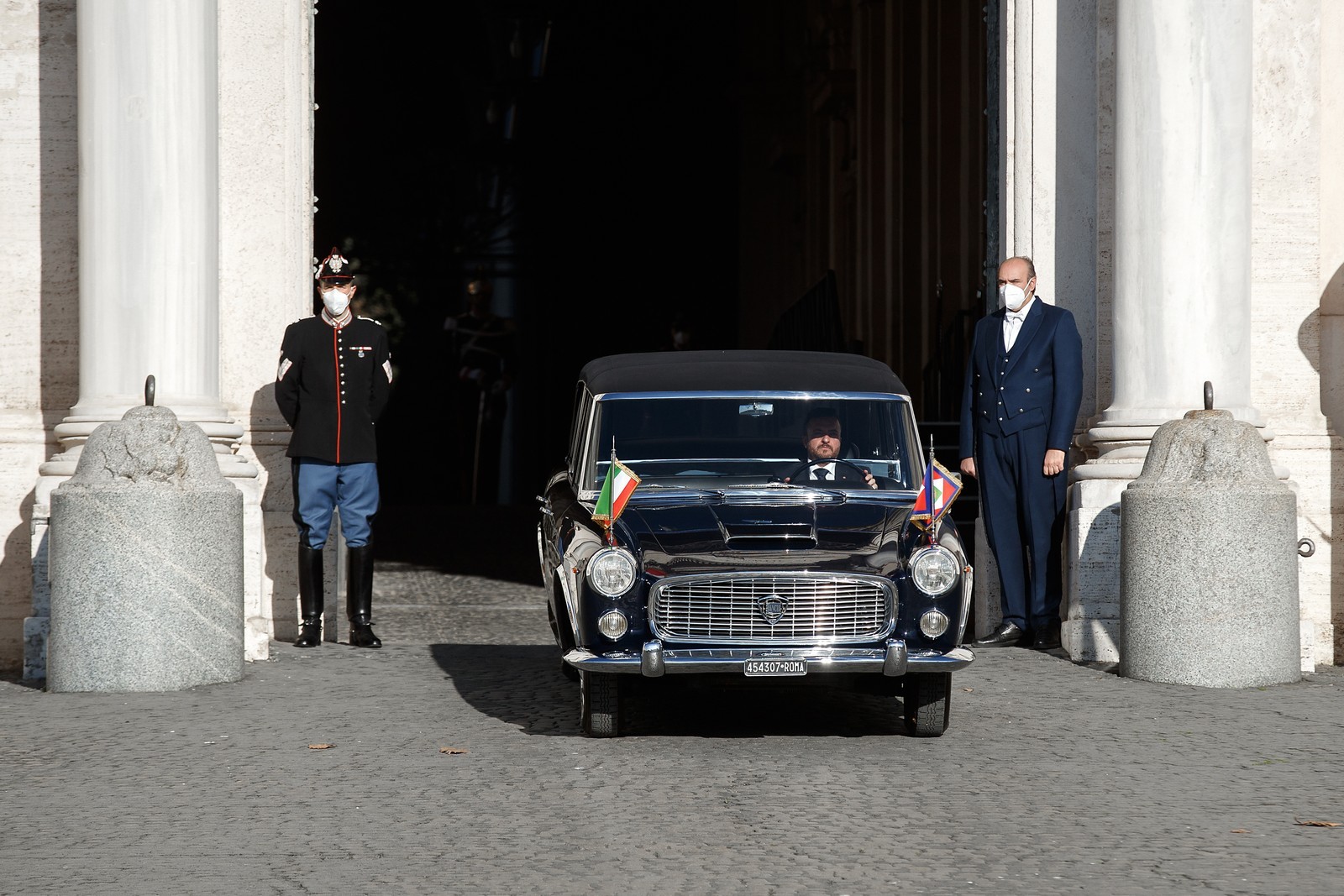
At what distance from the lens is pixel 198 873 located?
558 centimetres

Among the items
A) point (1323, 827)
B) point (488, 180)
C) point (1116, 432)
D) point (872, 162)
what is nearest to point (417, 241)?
point (488, 180)

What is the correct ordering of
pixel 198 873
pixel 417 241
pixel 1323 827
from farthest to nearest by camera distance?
pixel 417 241, pixel 1323 827, pixel 198 873

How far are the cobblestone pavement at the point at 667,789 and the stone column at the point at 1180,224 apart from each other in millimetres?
1421

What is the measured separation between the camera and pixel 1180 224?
10.7 m

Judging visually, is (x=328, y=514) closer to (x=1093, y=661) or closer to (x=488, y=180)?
(x=1093, y=661)

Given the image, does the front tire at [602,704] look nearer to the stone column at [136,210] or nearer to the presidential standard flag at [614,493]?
the presidential standard flag at [614,493]

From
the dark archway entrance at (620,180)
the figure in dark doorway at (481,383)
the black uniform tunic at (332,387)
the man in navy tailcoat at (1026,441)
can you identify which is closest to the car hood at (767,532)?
the man in navy tailcoat at (1026,441)

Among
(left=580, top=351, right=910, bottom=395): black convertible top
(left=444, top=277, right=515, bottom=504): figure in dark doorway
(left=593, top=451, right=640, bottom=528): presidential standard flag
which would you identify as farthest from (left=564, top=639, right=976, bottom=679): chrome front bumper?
(left=444, top=277, right=515, bottom=504): figure in dark doorway

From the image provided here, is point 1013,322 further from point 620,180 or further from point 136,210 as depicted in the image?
point 620,180

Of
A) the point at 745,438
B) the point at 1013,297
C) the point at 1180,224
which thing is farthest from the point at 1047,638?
the point at 745,438

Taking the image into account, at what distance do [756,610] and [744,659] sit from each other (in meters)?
0.21

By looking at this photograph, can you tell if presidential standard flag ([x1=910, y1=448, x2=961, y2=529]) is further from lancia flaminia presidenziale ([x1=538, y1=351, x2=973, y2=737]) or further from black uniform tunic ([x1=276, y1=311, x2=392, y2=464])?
black uniform tunic ([x1=276, y1=311, x2=392, y2=464])

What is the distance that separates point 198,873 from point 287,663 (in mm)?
4824

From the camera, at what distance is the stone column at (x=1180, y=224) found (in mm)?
10688
